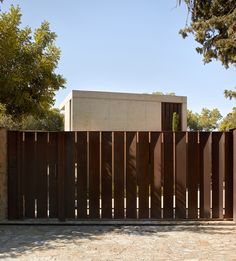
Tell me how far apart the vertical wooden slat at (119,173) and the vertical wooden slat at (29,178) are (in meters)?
1.65

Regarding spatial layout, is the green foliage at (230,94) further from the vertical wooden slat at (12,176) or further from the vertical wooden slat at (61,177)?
the vertical wooden slat at (12,176)

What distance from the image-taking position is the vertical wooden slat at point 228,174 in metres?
8.02

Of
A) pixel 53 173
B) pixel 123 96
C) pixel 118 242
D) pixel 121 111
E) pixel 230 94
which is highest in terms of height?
pixel 123 96

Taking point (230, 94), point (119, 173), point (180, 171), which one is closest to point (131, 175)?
point (119, 173)

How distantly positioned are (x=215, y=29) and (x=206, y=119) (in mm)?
70392

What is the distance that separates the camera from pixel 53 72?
40.0ft

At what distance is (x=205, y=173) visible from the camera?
318 inches

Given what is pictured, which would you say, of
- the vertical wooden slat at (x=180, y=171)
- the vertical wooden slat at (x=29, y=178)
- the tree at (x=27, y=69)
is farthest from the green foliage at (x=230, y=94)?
the vertical wooden slat at (x=29, y=178)

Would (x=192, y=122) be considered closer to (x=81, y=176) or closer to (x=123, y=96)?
(x=123, y=96)

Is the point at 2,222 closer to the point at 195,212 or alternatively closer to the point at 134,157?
the point at 134,157

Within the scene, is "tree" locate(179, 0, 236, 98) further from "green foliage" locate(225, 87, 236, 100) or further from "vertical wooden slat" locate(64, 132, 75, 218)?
"vertical wooden slat" locate(64, 132, 75, 218)

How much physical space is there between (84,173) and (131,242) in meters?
2.02

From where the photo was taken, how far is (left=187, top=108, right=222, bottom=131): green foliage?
3076 inches

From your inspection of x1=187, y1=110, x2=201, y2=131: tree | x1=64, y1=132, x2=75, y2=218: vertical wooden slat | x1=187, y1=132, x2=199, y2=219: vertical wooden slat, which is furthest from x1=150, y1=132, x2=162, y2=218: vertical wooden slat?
x1=187, y1=110, x2=201, y2=131: tree
